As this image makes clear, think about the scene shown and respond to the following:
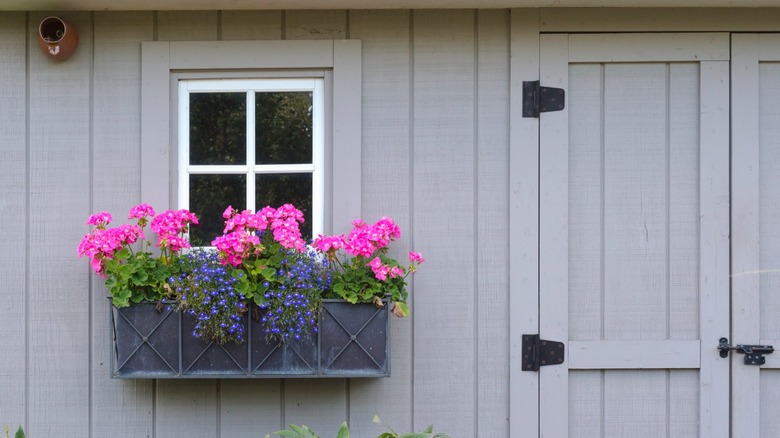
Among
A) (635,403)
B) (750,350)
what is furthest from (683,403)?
(750,350)

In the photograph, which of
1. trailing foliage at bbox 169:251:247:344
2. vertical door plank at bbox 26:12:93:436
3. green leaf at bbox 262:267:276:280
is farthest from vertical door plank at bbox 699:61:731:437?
vertical door plank at bbox 26:12:93:436

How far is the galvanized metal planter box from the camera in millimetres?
2742

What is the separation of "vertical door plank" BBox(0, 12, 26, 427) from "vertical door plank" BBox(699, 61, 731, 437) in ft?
7.70

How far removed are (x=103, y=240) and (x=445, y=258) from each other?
48.1 inches

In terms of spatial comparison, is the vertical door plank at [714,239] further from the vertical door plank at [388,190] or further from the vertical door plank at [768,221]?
the vertical door plank at [388,190]

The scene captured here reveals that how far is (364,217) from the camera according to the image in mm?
2975

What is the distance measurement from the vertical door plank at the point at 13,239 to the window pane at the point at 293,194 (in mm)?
766

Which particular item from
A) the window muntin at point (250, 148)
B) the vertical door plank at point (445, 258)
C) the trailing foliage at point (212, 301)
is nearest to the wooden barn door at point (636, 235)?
the vertical door plank at point (445, 258)

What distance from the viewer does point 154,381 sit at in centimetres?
298

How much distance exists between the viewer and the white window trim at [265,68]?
2.95m

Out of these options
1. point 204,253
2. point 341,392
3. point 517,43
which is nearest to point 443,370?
point 341,392

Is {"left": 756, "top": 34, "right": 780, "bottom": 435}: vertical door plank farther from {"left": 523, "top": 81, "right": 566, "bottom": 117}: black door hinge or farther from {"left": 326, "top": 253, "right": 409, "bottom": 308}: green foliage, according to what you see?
{"left": 326, "top": 253, "right": 409, "bottom": 308}: green foliage

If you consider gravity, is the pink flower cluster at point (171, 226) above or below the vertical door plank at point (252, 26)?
below

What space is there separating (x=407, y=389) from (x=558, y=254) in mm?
758
